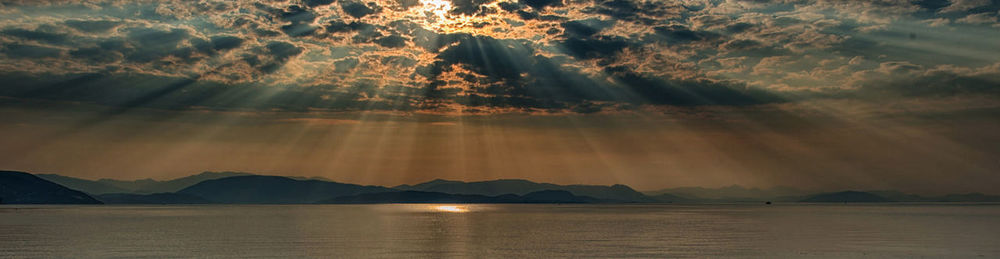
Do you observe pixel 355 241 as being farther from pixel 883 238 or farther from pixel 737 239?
pixel 883 238

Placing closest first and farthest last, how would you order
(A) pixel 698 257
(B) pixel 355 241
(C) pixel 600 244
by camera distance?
(A) pixel 698 257, (C) pixel 600 244, (B) pixel 355 241

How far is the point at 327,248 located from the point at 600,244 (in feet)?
77.7

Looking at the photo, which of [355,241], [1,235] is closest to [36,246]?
[1,235]

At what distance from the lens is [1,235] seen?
8281 cm

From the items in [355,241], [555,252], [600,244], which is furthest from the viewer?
[355,241]

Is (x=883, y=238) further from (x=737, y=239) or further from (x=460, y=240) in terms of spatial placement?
(x=460, y=240)

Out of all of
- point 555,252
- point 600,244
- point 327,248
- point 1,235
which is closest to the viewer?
point 555,252

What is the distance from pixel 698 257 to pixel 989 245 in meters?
30.4

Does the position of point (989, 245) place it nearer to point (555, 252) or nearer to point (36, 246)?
point (555, 252)

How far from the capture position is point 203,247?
6600 cm

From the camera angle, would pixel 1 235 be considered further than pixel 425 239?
Yes

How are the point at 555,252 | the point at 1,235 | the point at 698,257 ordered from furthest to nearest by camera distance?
the point at 1,235 → the point at 555,252 → the point at 698,257

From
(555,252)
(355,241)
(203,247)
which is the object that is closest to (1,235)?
(203,247)

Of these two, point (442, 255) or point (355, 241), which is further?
point (355, 241)
